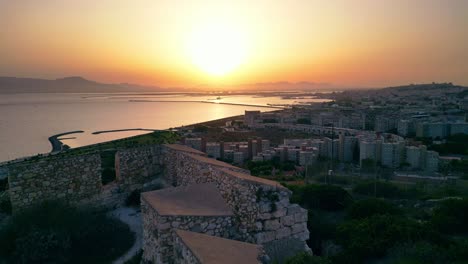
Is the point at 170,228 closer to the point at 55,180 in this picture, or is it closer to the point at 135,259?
the point at 135,259

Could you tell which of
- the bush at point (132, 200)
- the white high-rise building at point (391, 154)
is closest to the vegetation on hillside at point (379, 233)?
the bush at point (132, 200)

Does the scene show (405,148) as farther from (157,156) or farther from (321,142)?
(157,156)

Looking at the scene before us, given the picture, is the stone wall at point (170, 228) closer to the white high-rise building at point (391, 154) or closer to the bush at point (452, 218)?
the bush at point (452, 218)

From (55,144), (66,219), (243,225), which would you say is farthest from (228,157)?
(243,225)

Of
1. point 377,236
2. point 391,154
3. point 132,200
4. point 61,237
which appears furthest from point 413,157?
point 61,237

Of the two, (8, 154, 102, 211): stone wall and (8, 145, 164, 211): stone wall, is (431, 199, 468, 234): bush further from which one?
(8, 154, 102, 211): stone wall

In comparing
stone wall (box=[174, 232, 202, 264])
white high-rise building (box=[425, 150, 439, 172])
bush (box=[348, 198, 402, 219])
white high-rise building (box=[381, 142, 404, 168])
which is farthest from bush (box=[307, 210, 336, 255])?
white high-rise building (box=[381, 142, 404, 168])
